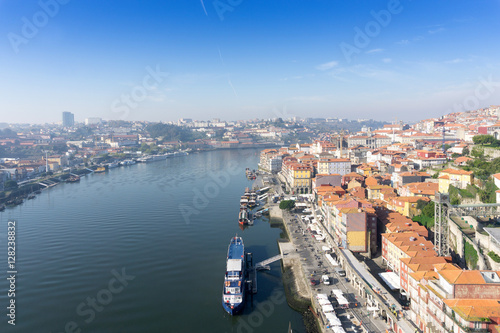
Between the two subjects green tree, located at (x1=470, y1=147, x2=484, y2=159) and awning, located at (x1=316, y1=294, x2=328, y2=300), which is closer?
awning, located at (x1=316, y1=294, x2=328, y2=300)

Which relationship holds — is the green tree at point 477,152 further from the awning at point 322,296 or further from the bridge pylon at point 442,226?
the awning at point 322,296

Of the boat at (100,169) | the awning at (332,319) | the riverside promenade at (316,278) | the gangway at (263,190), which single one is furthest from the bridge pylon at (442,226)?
the boat at (100,169)

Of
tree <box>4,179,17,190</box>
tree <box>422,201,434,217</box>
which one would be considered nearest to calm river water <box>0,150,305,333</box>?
tree <box>4,179,17,190</box>

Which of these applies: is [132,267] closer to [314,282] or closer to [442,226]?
[314,282]

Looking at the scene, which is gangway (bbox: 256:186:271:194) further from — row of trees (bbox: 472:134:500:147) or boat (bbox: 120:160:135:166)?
boat (bbox: 120:160:135:166)

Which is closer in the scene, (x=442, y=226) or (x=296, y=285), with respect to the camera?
(x=442, y=226)

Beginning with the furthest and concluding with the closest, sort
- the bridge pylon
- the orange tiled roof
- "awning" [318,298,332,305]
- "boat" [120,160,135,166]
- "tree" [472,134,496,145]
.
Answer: "boat" [120,160,135,166]
"tree" [472,134,496,145]
the bridge pylon
"awning" [318,298,332,305]
the orange tiled roof

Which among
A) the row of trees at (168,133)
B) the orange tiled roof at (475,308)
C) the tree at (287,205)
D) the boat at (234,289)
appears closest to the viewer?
the orange tiled roof at (475,308)

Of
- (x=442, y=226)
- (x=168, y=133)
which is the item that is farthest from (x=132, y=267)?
(x=168, y=133)

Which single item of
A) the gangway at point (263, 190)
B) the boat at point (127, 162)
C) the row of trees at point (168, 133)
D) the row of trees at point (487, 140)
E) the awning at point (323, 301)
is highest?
the row of trees at point (168, 133)

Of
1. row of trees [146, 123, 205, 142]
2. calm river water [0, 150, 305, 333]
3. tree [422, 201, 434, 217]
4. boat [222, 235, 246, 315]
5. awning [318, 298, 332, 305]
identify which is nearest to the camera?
awning [318, 298, 332, 305]

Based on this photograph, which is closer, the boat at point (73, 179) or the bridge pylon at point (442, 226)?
the bridge pylon at point (442, 226)
